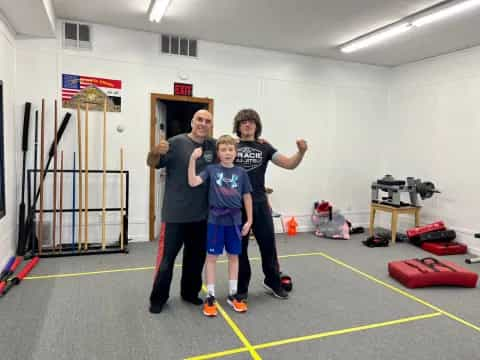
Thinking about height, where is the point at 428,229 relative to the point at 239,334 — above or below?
above

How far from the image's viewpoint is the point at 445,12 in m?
3.87

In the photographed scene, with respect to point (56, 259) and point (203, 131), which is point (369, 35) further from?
point (56, 259)

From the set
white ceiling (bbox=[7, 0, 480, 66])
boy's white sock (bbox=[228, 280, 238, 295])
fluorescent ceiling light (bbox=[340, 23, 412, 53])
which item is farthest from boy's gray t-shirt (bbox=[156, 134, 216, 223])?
fluorescent ceiling light (bbox=[340, 23, 412, 53])

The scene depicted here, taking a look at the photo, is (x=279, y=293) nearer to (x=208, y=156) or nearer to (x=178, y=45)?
(x=208, y=156)

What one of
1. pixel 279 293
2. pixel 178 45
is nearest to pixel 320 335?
pixel 279 293

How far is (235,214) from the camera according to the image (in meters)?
2.74

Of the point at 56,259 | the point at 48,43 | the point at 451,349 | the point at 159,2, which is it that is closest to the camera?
the point at 451,349

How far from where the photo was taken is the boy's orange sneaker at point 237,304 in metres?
2.83

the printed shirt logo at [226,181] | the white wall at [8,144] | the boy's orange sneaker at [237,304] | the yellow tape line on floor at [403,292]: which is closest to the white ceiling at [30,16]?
the white wall at [8,144]

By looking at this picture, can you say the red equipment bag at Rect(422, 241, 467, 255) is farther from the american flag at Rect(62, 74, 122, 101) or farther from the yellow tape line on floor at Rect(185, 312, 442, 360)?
the american flag at Rect(62, 74, 122, 101)

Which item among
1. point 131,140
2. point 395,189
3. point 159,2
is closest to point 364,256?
point 395,189

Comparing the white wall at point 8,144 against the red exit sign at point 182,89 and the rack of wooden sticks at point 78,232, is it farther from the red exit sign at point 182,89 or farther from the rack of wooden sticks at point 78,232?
the red exit sign at point 182,89

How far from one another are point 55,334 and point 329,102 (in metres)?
5.31

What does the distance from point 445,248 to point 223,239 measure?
371cm
